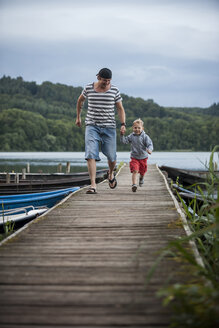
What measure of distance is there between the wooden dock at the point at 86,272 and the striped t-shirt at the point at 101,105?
2.34 meters

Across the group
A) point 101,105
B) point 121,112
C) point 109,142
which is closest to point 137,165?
point 109,142

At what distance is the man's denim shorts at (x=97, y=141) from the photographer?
6.48 meters

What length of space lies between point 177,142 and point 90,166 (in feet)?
338

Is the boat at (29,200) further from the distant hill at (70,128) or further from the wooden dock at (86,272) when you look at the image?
the distant hill at (70,128)

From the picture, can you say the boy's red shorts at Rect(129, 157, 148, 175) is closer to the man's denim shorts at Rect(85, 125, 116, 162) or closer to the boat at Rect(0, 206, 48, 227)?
the man's denim shorts at Rect(85, 125, 116, 162)

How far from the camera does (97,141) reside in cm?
660

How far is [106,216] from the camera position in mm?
4773

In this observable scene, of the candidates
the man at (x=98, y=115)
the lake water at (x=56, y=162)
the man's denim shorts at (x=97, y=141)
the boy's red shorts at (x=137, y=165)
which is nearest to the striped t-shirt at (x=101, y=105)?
the man at (x=98, y=115)

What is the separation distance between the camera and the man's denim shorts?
21.3 ft

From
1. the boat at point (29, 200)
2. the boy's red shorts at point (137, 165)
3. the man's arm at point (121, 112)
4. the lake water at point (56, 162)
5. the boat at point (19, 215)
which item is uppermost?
the man's arm at point (121, 112)

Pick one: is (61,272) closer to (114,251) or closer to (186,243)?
(114,251)

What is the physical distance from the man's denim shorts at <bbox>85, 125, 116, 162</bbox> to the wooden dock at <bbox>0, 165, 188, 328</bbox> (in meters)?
1.97

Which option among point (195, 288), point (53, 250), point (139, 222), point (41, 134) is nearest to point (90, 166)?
point (139, 222)

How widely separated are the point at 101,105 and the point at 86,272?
13.8 feet
